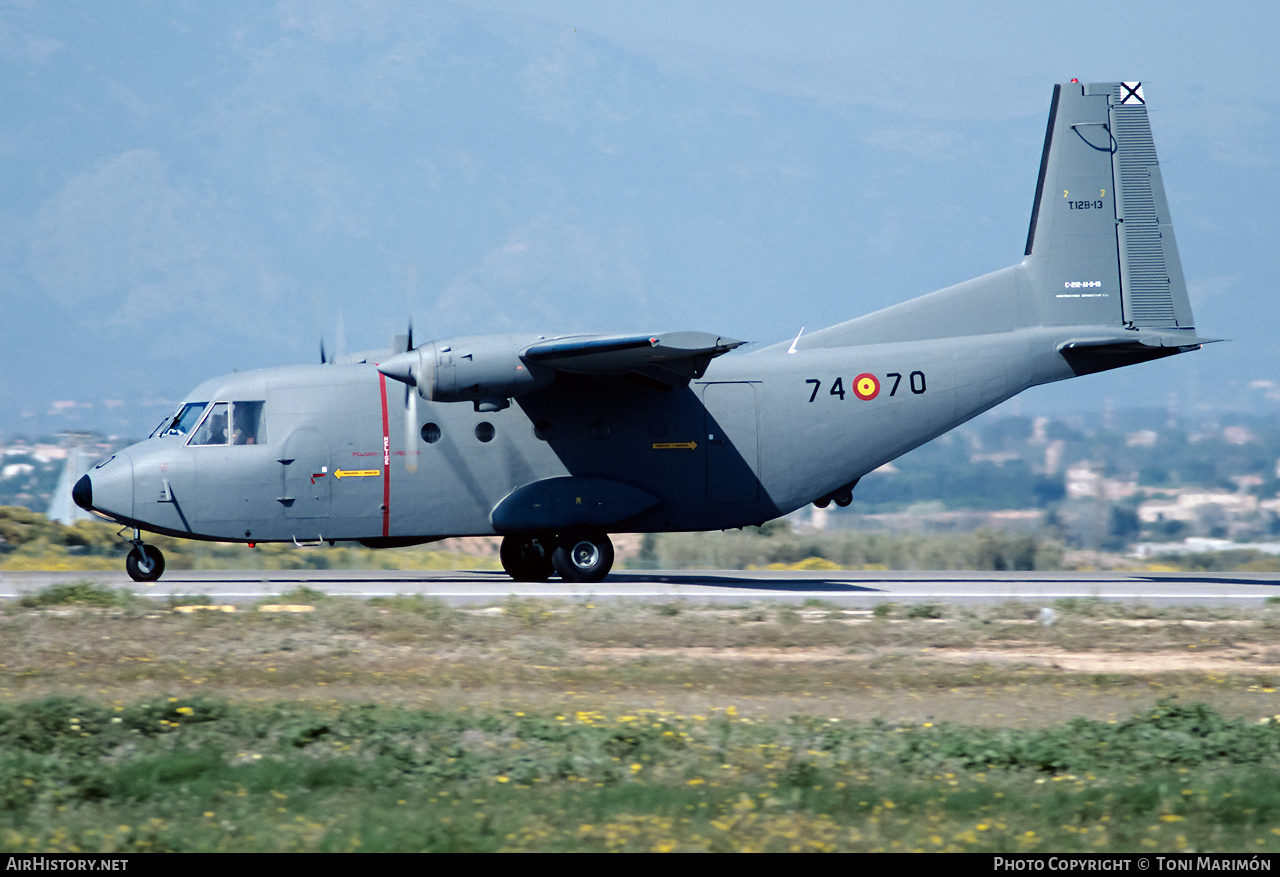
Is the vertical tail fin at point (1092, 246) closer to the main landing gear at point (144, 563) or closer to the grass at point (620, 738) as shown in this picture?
the grass at point (620, 738)

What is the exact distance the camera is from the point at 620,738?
28.5 ft

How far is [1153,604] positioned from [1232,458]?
6363 cm

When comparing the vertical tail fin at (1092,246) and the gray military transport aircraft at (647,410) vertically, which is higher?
the vertical tail fin at (1092,246)

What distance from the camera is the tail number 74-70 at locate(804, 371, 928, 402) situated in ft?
67.9

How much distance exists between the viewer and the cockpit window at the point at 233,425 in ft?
62.9

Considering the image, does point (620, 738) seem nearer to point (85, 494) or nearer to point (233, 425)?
point (233, 425)

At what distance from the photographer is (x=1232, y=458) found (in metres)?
75.5

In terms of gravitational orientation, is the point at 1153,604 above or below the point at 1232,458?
below

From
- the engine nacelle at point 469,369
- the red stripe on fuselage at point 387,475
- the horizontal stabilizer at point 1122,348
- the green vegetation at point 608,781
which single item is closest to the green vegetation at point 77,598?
the red stripe on fuselage at point 387,475

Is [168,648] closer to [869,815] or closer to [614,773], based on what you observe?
[614,773]

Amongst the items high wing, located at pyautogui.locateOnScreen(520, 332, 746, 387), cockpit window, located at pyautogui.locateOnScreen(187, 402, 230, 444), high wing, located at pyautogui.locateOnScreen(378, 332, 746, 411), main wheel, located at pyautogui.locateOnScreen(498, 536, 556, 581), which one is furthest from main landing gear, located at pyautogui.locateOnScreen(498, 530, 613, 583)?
cockpit window, located at pyautogui.locateOnScreen(187, 402, 230, 444)

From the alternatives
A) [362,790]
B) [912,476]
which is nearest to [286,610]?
[362,790]

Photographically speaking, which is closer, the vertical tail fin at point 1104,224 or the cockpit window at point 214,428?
the cockpit window at point 214,428

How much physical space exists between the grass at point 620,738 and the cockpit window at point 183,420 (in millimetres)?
4932
